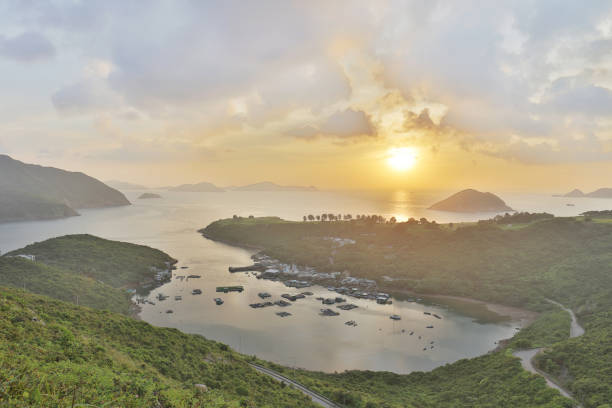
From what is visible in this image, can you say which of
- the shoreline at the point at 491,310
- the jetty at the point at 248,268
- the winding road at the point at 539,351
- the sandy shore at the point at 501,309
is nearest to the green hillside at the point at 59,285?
the jetty at the point at 248,268

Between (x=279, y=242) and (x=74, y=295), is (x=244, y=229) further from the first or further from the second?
(x=74, y=295)

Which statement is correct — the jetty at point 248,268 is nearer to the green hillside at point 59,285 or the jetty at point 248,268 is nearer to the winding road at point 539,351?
the green hillside at point 59,285

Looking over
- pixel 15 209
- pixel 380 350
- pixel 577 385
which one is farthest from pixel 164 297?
pixel 15 209

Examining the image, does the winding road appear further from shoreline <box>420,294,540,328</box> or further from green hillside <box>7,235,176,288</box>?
green hillside <box>7,235,176,288</box>

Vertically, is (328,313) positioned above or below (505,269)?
below

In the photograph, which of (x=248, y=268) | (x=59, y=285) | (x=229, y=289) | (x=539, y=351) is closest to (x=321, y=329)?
(x=229, y=289)

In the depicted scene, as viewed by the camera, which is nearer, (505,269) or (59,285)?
(59,285)

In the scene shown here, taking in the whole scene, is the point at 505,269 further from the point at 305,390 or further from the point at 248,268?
the point at 305,390
